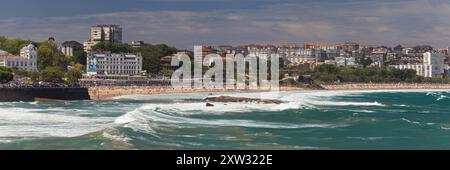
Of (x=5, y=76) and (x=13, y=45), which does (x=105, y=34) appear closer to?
(x=13, y=45)

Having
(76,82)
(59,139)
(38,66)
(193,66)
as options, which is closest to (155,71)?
(193,66)

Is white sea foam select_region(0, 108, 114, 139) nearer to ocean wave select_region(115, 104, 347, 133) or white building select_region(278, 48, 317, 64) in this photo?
ocean wave select_region(115, 104, 347, 133)

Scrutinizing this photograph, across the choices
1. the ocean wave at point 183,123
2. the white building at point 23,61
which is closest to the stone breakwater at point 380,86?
the white building at point 23,61

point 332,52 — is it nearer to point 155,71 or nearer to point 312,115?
point 155,71

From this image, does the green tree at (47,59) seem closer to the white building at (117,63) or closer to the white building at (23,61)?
the white building at (23,61)

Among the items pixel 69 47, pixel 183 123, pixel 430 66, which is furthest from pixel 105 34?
pixel 183 123
